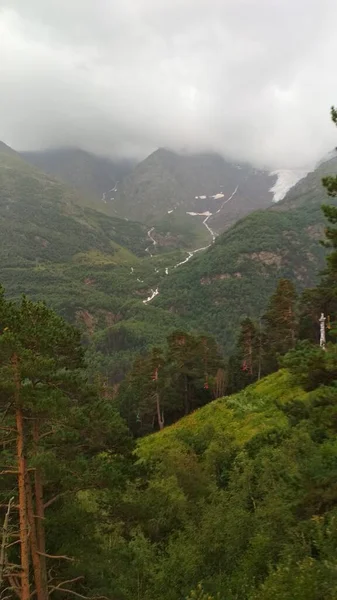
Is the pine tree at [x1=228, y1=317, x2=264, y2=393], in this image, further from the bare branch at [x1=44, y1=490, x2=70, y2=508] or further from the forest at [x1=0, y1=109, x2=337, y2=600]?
the bare branch at [x1=44, y1=490, x2=70, y2=508]

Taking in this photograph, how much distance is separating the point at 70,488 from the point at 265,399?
30.4 metres

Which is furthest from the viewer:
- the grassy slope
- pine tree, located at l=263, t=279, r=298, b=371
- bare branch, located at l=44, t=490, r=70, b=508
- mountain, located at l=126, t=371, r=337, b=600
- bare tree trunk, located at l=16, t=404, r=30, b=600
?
pine tree, located at l=263, t=279, r=298, b=371

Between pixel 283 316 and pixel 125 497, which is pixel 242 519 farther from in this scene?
pixel 283 316

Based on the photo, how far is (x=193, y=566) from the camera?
63.2 feet

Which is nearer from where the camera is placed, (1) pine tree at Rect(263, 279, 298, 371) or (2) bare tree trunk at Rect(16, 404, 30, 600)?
(2) bare tree trunk at Rect(16, 404, 30, 600)

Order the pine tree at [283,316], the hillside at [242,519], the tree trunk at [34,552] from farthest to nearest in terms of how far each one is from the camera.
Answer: the pine tree at [283,316]
the tree trunk at [34,552]
the hillside at [242,519]

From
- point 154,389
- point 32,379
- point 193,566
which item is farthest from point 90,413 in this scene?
point 154,389

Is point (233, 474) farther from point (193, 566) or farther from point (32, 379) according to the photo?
point (32, 379)

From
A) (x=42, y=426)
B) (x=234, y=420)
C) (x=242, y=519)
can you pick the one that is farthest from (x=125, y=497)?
(x=234, y=420)

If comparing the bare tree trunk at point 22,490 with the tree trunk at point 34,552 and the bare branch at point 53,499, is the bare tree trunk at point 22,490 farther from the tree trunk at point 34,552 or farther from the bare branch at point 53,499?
the bare branch at point 53,499

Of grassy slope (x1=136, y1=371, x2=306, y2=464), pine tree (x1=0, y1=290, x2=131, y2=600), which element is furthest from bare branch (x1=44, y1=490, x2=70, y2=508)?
grassy slope (x1=136, y1=371, x2=306, y2=464)

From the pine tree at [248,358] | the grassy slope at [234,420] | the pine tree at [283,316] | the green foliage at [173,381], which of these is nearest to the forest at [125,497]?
the grassy slope at [234,420]

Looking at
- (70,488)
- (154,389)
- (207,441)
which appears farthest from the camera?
(154,389)

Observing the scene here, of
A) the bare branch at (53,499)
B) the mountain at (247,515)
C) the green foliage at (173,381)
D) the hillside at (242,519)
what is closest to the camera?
the mountain at (247,515)
